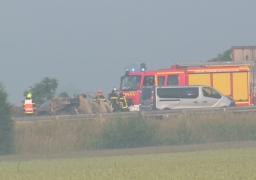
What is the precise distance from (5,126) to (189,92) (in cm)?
1215

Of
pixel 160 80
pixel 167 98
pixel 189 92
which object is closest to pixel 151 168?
pixel 167 98

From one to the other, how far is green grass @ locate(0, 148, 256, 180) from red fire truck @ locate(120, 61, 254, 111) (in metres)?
18.0

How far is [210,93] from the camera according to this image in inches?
1315

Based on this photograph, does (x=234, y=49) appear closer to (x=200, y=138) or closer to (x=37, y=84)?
(x=200, y=138)

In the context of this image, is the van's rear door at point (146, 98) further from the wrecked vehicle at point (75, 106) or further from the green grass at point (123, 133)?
the green grass at point (123, 133)

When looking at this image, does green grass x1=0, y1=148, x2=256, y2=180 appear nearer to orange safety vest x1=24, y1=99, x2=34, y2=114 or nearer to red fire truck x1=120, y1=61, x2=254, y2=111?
orange safety vest x1=24, y1=99, x2=34, y2=114

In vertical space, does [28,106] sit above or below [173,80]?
below

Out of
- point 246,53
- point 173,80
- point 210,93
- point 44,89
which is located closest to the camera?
point 210,93

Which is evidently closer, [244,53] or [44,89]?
[244,53]

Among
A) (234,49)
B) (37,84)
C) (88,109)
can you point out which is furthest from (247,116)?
(37,84)

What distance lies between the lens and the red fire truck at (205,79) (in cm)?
3622

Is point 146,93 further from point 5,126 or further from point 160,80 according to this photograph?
point 5,126

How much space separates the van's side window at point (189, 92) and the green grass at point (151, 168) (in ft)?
47.8

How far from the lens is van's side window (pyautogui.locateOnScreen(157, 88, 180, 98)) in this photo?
3284 centimetres
